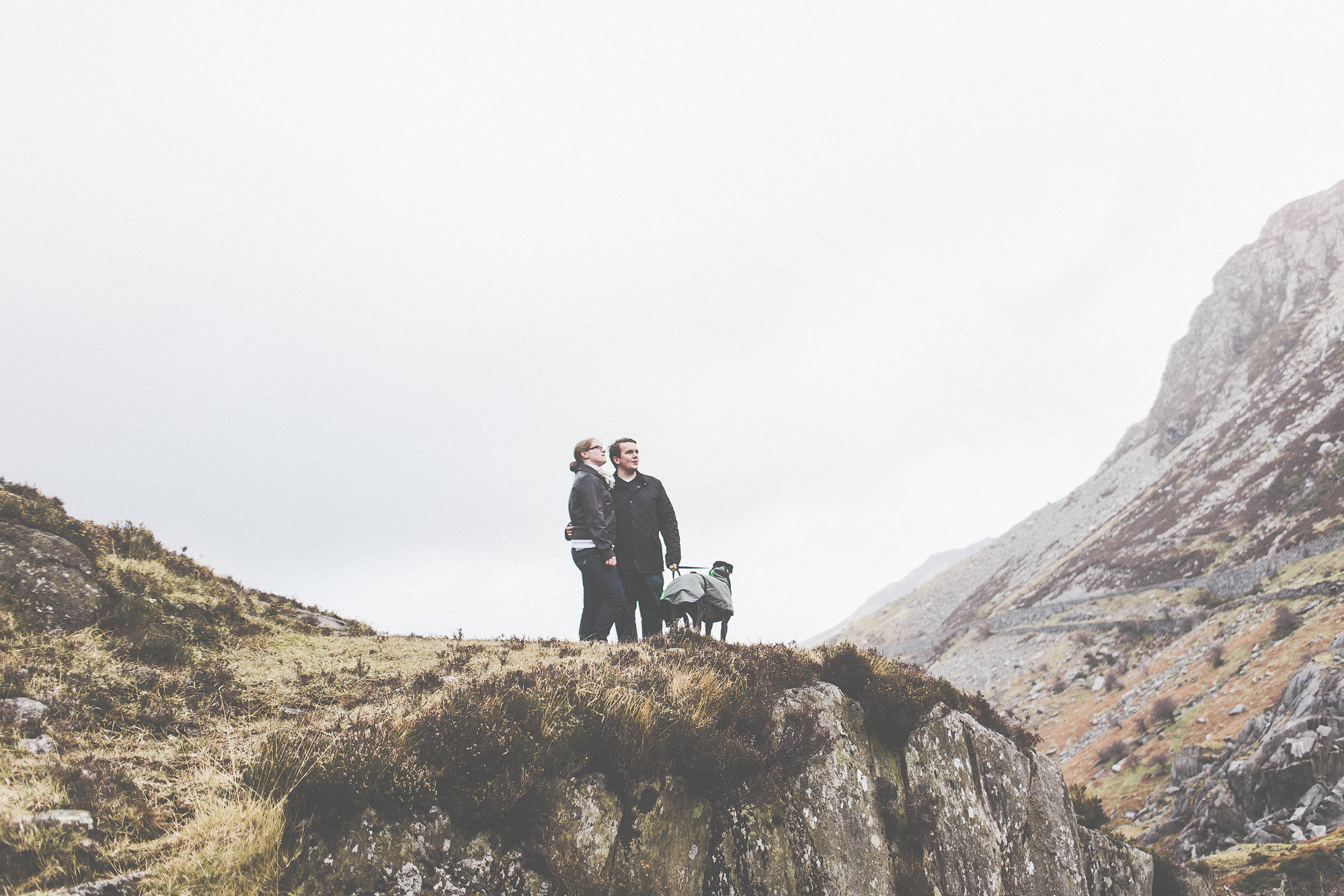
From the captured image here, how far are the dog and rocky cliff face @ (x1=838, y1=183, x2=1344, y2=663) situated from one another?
125 ft

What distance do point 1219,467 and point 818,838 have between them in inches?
2669

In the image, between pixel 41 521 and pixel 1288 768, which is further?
pixel 1288 768

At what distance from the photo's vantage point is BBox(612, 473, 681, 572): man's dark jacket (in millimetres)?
10359

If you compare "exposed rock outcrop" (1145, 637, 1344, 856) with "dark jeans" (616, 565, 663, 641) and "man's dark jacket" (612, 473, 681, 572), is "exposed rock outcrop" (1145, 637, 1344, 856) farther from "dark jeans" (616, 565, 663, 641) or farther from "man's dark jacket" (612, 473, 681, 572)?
"man's dark jacket" (612, 473, 681, 572)

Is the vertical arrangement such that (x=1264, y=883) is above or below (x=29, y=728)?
below

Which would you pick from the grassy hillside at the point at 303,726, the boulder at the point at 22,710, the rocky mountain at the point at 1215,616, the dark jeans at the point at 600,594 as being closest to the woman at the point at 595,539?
the dark jeans at the point at 600,594

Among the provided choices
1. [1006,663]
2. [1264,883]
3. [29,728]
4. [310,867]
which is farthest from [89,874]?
[1006,663]

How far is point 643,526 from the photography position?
10.4 metres

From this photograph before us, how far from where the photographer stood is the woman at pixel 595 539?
379 inches

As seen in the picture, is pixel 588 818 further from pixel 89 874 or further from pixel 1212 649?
pixel 1212 649

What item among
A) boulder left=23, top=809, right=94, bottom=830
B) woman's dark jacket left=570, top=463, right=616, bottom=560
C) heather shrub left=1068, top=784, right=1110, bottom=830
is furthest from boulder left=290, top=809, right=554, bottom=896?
heather shrub left=1068, top=784, right=1110, bottom=830

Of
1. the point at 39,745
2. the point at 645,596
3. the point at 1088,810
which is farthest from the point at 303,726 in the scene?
the point at 1088,810

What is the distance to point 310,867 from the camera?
12.5 feet

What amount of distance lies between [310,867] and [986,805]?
288 inches
